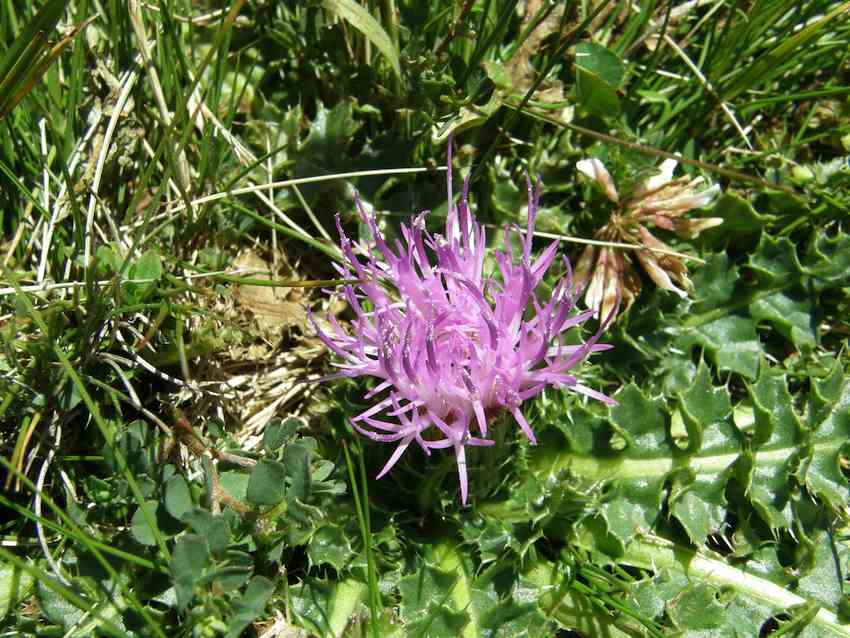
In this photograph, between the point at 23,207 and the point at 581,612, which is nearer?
the point at 581,612

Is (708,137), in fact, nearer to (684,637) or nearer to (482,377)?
(482,377)

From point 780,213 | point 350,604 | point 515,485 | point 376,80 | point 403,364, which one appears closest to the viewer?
point 403,364

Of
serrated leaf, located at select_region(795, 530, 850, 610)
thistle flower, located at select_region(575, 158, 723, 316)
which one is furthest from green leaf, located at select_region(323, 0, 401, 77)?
serrated leaf, located at select_region(795, 530, 850, 610)

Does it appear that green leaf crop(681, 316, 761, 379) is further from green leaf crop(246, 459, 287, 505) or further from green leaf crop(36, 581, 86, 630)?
green leaf crop(36, 581, 86, 630)

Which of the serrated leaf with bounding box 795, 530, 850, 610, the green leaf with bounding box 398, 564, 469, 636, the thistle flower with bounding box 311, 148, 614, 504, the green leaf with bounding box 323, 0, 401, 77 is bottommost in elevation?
the serrated leaf with bounding box 795, 530, 850, 610

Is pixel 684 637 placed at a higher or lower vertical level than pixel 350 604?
lower

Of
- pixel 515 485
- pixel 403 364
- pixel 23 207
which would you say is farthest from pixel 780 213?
pixel 23 207

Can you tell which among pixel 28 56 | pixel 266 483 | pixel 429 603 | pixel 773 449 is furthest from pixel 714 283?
pixel 28 56
